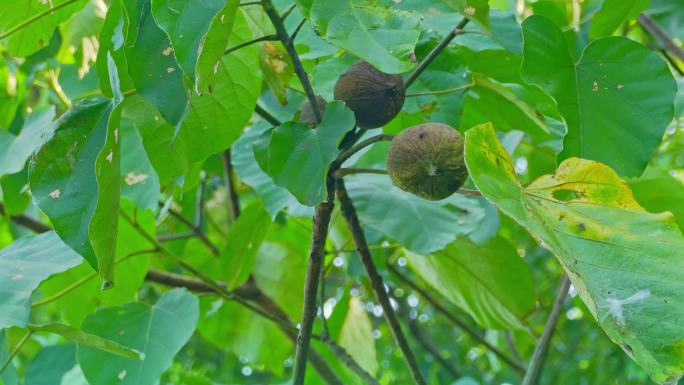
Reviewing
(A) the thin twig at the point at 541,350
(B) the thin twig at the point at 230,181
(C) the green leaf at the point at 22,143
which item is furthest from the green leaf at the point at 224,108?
(B) the thin twig at the point at 230,181

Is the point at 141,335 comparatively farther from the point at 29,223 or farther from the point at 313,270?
the point at 29,223

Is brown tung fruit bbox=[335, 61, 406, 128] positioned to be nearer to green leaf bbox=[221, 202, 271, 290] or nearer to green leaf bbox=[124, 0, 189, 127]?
green leaf bbox=[124, 0, 189, 127]

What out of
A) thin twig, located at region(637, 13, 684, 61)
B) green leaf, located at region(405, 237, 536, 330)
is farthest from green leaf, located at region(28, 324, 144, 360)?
thin twig, located at region(637, 13, 684, 61)

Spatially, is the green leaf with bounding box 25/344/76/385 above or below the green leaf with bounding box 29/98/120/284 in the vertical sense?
below

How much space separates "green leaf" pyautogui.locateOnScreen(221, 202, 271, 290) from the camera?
1452mm

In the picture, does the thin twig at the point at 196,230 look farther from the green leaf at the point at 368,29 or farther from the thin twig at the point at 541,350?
the green leaf at the point at 368,29

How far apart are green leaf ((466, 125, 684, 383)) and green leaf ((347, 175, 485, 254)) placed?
0.47m

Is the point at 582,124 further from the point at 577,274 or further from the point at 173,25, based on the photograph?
the point at 173,25

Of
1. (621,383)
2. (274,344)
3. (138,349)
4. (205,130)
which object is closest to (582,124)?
(205,130)

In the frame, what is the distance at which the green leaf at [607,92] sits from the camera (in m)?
0.97

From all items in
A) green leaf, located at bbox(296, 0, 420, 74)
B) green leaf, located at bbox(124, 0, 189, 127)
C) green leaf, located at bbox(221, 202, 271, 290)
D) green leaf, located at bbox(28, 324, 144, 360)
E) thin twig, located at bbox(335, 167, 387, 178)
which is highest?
green leaf, located at bbox(296, 0, 420, 74)

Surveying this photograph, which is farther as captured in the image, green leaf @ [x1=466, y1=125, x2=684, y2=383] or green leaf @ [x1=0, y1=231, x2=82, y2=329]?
green leaf @ [x1=0, y1=231, x2=82, y2=329]

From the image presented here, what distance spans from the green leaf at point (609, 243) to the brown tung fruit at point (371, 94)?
7.0 inches

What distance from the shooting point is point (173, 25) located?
797 mm
